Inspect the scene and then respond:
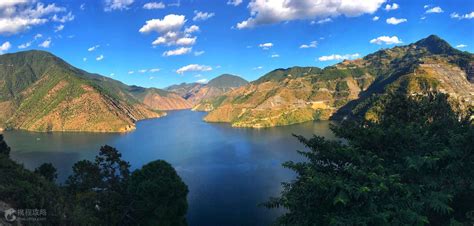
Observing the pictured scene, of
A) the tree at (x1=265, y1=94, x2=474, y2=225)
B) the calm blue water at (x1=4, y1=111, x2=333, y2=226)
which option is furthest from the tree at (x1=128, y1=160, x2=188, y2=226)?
the tree at (x1=265, y1=94, x2=474, y2=225)

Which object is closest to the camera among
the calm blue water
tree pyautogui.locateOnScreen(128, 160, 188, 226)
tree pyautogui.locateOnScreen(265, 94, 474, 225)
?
tree pyautogui.locateOnScreen(265, 94, 474, 225)

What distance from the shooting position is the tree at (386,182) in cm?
1489

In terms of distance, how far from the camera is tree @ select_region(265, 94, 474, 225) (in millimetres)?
14891

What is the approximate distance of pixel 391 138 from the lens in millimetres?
20266

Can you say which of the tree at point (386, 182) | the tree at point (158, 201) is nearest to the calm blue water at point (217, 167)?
the tree at point (158, 201)

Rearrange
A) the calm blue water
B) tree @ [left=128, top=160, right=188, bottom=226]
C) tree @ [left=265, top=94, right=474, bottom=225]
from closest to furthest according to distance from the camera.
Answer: tree @ [left=265, top=94, right=474, bottom=225], tree @ [left=128, top=160, right=188, bottom=226], the calm blue water

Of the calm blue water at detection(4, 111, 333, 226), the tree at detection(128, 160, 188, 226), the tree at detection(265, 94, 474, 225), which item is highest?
the tree at detection(265, 94, 474, 225)

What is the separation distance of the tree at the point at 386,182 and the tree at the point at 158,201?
35.6 metres

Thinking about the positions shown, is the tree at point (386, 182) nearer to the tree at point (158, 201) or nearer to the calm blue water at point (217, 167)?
the tree at point (158, 201)

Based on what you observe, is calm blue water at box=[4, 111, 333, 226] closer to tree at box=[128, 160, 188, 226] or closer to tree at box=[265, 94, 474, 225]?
tree at box=[128, 160, 188, 226]

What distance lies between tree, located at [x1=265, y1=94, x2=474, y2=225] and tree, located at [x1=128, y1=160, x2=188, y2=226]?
117 feet

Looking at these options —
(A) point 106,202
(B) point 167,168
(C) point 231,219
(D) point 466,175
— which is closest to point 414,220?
(D) point 466,175

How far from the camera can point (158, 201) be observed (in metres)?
52.6

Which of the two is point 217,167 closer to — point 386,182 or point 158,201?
point 158,201
